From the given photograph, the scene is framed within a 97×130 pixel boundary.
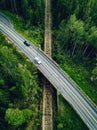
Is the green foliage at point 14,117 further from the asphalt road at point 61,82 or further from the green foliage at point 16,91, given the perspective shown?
the asphalt road at point 61,82

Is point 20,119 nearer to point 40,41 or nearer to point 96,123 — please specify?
point 96,123

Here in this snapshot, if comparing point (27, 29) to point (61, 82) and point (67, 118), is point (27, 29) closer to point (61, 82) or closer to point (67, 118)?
point (61, 82)

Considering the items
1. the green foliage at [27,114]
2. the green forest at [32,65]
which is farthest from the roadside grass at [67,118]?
the green foliage at [27,114]

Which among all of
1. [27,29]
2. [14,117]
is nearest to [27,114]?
[14,117]

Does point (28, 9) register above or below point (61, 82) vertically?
above

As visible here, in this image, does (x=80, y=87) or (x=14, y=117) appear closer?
(x=14, y=117)

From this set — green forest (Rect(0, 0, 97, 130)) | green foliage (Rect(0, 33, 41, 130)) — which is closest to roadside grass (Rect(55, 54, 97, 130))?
green forest (Rect(0, 0, 97, 130))

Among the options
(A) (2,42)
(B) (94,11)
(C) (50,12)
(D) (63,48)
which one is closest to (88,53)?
(D) (63,48)
